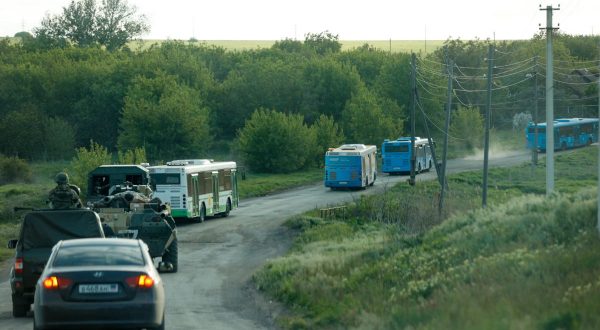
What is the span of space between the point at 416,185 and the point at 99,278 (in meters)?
51.8

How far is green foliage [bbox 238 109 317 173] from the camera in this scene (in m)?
84.9

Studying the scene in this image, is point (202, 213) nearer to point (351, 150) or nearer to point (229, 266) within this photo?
point (229, 266)

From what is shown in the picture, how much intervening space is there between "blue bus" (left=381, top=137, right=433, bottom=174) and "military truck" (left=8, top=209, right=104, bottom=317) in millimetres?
59429

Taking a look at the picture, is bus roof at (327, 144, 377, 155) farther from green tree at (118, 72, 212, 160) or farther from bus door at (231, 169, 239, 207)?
green tree at (118, 72, 212, 160)

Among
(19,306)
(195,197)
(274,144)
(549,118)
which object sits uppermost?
(549,118)

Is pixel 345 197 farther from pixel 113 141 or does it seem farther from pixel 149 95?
pixel 113 141

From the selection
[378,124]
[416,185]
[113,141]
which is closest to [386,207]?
[416,185]

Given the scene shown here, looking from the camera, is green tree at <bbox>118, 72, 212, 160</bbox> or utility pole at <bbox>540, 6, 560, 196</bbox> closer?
utility pole at <bbox>540, 6, 560, 196</bbox>

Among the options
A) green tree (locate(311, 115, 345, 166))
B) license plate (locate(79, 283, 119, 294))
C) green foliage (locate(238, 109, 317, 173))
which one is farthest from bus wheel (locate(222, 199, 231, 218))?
green tree (locate(311, 115, 345, 166))

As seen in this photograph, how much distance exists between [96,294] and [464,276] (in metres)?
6.24

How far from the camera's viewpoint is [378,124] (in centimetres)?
9694

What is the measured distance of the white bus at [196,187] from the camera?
150 feet

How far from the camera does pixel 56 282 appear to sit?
1505 cm

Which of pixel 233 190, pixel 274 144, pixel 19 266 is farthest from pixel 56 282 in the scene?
pixel 274 144
